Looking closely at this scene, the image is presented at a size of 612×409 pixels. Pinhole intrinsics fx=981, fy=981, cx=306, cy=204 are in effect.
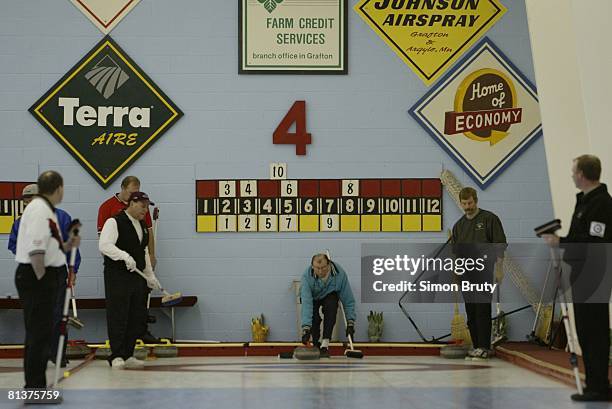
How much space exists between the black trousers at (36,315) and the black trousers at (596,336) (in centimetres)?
337

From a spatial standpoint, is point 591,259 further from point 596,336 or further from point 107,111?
point 107,111

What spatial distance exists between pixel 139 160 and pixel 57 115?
1028 mm

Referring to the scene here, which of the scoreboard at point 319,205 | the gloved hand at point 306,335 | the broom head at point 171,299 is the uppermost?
the scoreboard at point 319,205

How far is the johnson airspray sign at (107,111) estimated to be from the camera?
428 inches

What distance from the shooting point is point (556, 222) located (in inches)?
240

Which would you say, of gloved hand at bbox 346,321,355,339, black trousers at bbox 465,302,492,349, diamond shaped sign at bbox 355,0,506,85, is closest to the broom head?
gloved hand at bbox 346,321,355,339

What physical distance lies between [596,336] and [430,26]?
5.64 meters

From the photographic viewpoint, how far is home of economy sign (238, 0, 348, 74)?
11.0 meters

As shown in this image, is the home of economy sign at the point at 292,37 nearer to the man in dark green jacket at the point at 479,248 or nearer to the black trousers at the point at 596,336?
the man in dark green jacket at the point at 479,248

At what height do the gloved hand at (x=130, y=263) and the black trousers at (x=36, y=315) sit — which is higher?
the gloved hand at (x=130, y=263)

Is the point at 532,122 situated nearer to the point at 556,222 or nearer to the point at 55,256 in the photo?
the point at 556,222

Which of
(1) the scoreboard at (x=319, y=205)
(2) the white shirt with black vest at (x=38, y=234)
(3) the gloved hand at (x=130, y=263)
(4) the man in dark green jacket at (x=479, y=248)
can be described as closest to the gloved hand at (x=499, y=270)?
(4) the man in dark green jacket at (x=479, y=248)

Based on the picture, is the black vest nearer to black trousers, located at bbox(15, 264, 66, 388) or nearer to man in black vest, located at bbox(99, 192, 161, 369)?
man in black vest, located at bbox(99, 192, 161, 369)

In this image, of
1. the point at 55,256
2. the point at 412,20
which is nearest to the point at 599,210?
the point at 55,256
